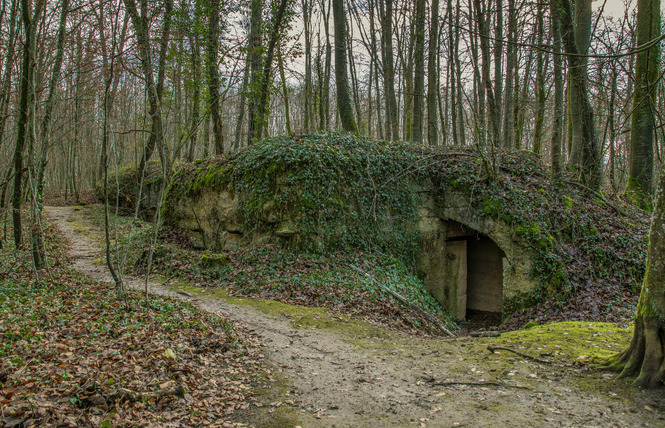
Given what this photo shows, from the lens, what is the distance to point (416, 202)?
10.5 m

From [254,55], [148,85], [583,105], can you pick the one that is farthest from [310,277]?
[254,55]

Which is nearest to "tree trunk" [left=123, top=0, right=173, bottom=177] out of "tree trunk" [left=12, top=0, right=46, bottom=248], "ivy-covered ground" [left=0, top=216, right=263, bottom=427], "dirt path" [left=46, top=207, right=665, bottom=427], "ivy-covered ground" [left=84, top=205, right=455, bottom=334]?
"tree trunk" [left=12, top=0, right=46, bottom=248]

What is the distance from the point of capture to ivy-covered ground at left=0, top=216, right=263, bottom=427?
114 inches

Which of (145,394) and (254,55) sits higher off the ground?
(254,55)

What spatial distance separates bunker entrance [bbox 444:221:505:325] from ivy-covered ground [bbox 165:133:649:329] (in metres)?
1.41

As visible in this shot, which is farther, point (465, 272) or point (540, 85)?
point (540, 85)

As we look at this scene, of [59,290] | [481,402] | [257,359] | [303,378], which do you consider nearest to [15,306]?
[59,290]

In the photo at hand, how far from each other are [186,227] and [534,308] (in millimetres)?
9958

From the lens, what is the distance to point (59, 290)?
6359 mm

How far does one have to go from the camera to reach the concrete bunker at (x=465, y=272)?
417 inches

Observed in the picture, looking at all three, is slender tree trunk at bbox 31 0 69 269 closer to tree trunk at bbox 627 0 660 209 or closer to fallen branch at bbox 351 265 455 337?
fallen branch at bbox 351 265 455 337

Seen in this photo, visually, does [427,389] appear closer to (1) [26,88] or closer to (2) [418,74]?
(1) [26,88]

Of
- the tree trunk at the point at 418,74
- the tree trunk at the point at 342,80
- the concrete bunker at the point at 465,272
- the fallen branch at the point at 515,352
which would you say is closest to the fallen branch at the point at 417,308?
the fallen branch at the point at 515,352

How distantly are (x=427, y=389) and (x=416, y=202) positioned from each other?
274 inches
